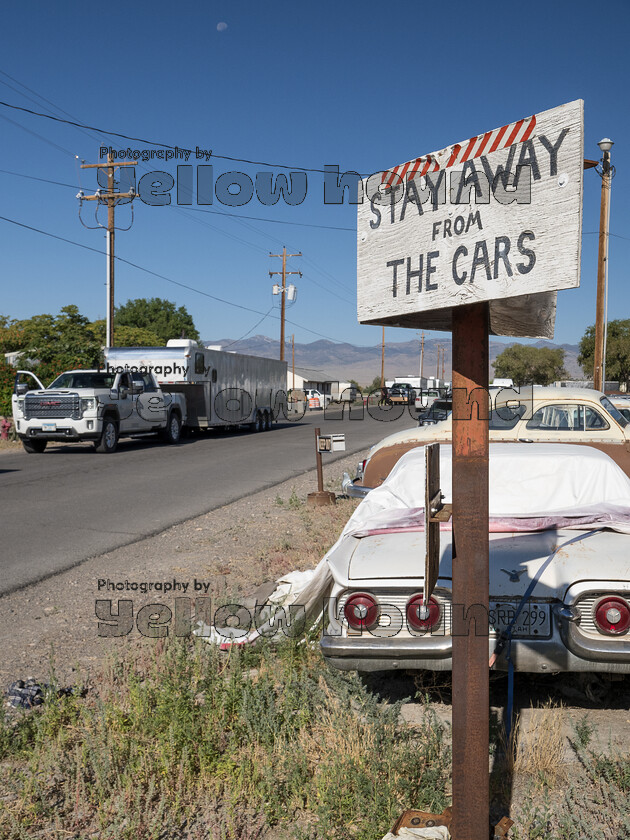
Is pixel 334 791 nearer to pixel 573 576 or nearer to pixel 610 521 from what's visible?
pixel 573 576

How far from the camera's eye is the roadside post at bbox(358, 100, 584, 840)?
2.40m

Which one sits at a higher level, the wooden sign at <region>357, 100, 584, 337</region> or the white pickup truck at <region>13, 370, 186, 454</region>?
the wooden sign at <region>357, 100, 584, 337</region>

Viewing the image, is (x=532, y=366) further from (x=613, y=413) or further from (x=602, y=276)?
(x=613, y=413)

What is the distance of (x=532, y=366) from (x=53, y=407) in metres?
71.4

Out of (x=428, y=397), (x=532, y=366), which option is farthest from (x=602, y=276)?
(x=532, y=366)

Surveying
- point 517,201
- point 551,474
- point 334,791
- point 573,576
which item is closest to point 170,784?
point 334,791

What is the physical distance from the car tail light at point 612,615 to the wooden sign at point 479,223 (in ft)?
5.10

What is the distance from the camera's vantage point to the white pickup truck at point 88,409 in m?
18.9

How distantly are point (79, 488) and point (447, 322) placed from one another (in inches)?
417

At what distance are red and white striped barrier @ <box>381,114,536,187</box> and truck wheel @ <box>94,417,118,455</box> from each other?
57.1 feet

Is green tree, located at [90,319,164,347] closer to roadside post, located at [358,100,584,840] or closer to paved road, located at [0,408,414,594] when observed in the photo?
paved road, located at [0,408,414,594]

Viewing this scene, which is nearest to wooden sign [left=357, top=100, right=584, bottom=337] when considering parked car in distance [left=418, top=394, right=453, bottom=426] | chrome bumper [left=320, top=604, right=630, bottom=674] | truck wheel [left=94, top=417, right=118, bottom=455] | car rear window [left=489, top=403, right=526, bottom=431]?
chrome bumper [left=320, top=604, right=630, bottom=674]

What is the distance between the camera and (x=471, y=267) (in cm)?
254

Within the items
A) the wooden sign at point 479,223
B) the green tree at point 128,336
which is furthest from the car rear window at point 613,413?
the green tree at point 128,336
